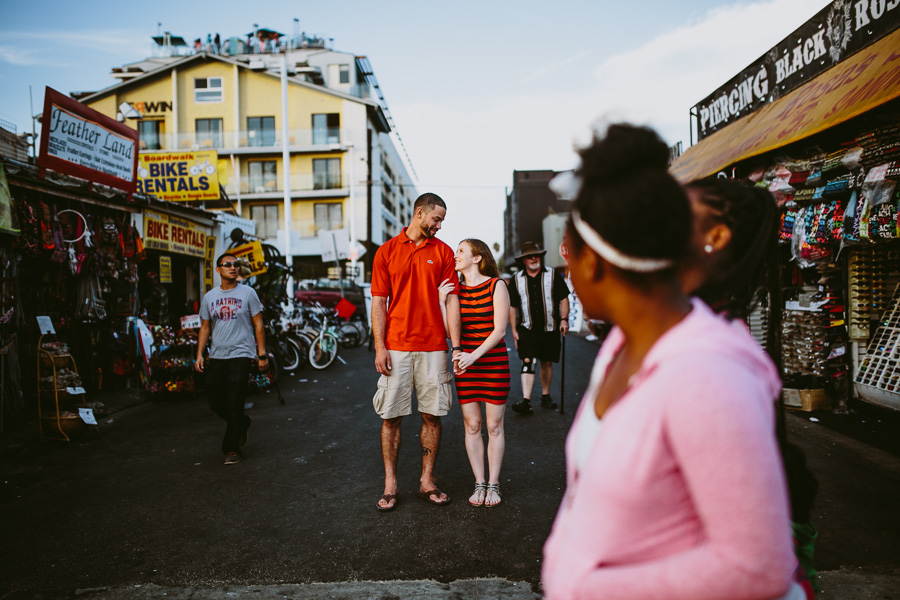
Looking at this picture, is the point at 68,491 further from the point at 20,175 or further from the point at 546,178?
the point at 546,178

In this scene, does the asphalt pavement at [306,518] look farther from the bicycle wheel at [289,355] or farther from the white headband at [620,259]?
the bicycle wheel at [289,355]

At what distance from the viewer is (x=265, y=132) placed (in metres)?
43.2

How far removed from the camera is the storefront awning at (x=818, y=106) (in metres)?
5.05

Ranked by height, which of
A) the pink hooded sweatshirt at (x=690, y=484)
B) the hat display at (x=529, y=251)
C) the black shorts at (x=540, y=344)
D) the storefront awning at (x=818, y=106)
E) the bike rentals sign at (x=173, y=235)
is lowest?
the black shorts at (x=540, y=344)

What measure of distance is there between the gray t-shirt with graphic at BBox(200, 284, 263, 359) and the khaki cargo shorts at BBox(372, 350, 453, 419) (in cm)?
214

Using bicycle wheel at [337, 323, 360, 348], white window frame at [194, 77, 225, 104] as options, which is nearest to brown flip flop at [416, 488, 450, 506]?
bicycle wheel at [337, 323, 360, 348]

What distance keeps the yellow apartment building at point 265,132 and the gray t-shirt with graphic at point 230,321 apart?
35.1 metres

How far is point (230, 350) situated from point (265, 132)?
1623 inches

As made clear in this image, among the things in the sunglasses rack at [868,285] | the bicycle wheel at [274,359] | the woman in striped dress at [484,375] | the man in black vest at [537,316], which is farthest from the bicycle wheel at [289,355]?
the sunglasses rack at [868,285]

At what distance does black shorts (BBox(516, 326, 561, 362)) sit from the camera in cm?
741

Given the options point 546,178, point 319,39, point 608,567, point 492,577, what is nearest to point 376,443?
point 492,577

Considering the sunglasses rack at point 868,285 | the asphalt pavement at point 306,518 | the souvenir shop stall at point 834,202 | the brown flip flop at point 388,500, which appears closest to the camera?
the asphalt pavement at point 306,518

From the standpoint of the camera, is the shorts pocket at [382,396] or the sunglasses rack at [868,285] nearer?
the shorts pocket at [382,396]

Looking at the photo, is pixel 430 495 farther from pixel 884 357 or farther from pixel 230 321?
pixel 884 357
